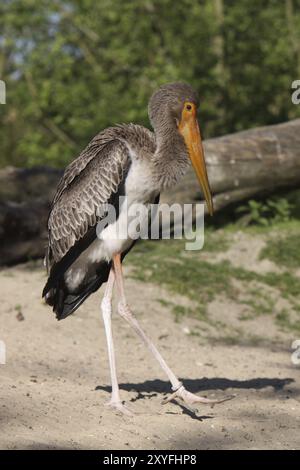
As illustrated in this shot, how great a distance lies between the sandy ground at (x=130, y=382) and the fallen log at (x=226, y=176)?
63 cm

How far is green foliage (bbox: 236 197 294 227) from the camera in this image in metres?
10.4

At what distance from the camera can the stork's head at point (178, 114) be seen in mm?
5617

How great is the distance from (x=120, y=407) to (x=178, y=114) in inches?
69.2

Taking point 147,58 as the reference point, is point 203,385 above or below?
below

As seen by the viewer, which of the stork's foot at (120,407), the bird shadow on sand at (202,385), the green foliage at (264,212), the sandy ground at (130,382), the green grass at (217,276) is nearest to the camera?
the sandy ground at (130,382)

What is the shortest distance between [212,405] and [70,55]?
9.34 m

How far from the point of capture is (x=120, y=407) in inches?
209

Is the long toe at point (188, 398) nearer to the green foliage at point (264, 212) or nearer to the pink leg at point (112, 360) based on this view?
the pink leg at point (112, 360)

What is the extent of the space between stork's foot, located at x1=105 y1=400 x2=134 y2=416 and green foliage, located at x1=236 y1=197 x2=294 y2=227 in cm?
524

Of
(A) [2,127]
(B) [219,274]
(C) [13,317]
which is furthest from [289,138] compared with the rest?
(A) [2,127]

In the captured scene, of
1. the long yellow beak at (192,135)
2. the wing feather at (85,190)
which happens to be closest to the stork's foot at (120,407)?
the wing feather at (85,190)

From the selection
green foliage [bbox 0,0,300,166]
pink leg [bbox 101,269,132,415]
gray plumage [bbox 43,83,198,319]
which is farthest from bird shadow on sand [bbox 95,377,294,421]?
green foliage [bbox 0,0,300,166]

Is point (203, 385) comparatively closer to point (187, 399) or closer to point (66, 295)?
point (187, 399)

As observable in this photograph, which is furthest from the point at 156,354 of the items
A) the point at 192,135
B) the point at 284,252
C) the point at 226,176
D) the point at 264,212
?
the point at 264,212
